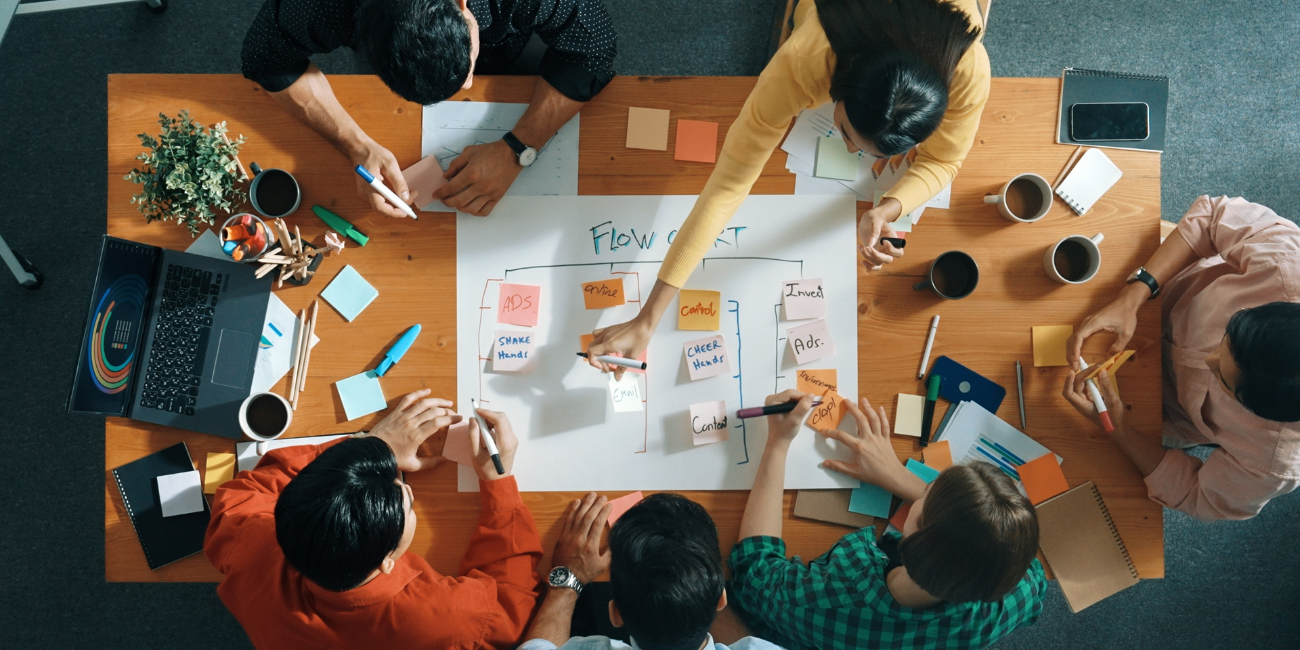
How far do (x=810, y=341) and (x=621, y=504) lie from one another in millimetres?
510

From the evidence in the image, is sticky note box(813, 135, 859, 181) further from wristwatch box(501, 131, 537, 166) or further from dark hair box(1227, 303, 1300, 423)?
dark hair box(1227, 303, 1300, 423)

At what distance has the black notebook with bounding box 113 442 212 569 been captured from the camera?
1.34m

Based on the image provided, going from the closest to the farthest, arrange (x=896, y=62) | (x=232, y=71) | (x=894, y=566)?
(x=896, y=62)
(x=894, y=566)
(x=232, y=71)

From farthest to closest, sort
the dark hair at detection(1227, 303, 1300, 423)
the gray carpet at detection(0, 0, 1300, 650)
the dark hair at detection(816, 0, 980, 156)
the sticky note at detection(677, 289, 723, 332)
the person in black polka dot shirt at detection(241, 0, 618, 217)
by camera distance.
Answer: the gray carpet at detection(0, 0, 1300, 650)
the sticky note at detection(677, 289, 723, 332)
the person in black polka dot shirt at detection(241, 0, 618, 217)
the dark hair at detection(1227, 303, 1300, 423)
the dark hair at detection(816, 0, 980, 156)

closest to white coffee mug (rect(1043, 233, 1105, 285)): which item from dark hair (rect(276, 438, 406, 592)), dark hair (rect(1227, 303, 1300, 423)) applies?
dark hair (rect(1227, 303, 1300, 423))

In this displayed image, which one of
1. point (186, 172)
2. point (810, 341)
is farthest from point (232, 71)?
point (810, 341)

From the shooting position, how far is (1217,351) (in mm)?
1349

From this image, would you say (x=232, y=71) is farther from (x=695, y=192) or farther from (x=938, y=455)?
(x=938, y=455)

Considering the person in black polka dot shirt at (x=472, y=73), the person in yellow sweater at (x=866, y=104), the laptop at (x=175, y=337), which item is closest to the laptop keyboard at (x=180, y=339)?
Result: the laptop at (x=175, y=337)

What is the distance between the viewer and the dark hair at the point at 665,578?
1062mm

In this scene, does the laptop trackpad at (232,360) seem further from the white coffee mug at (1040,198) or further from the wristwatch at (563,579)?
the white coffee mug at (1040,198)

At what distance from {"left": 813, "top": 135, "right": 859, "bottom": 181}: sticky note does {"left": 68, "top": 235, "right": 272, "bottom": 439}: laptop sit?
3.82 ft

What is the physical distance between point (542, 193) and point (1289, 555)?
2.49 metres

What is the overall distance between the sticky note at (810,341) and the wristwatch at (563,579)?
625mm
